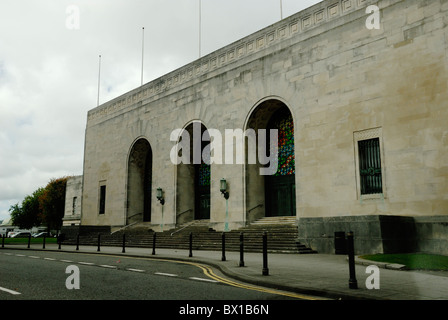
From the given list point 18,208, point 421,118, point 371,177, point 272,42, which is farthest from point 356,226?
point 18,208

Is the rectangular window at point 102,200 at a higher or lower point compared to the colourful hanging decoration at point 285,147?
lower

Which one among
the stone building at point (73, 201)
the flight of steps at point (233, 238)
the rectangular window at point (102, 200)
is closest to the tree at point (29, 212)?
the stone building at point (73, 201)

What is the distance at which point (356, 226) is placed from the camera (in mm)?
15070

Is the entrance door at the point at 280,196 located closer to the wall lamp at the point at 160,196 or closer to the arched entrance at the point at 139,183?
the wall lamp at the point at 160,196

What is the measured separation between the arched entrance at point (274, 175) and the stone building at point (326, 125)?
70mm

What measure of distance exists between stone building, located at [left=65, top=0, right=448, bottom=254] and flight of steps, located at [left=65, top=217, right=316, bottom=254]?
34.0 inches

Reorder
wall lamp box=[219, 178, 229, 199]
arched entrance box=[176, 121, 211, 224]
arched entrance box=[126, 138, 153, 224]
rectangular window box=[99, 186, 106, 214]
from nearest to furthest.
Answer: wall lamp box=[219, 178, 229, 199]
arched entrance box=[176, 121, 211, 224]
arched entrance box=[126, 138, 153, 224]
rectangular window box=[99, 186, 106, 214]

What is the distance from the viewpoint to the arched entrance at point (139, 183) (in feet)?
107

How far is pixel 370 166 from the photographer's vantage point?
17.8 m

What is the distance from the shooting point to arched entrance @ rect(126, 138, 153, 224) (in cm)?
3256

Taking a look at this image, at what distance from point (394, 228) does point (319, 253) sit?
3097 millimetres

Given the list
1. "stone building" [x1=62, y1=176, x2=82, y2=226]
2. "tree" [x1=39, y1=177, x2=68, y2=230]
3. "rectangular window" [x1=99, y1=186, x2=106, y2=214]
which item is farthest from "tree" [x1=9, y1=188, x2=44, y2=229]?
"rectangular window" [x1=99, y1=186, x2=106, y2=214]
